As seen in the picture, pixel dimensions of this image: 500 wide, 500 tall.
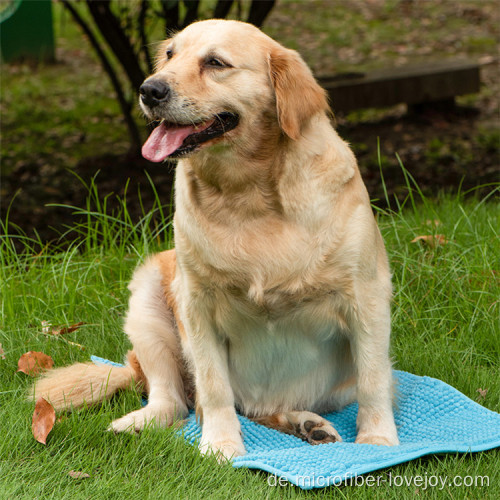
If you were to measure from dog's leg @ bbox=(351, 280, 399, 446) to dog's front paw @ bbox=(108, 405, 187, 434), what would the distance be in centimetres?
75

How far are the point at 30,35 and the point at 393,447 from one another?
9944 millimetres

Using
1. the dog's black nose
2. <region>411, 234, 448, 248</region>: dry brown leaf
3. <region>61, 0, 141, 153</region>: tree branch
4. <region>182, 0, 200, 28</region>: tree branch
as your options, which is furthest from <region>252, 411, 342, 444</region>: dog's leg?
<region>61, 0, 141, 153</region>: tree branch

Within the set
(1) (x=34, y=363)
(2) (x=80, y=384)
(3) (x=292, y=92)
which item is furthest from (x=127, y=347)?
(3) (x=292, y=92)

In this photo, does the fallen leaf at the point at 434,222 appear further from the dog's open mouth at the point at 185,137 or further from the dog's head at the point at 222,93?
the dog's open mouth at the point at 185,137

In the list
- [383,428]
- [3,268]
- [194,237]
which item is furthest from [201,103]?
[3,268]

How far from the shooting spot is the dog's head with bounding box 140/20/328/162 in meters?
2.54

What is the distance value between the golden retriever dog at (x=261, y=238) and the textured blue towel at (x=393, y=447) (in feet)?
0.37

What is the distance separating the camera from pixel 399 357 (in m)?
3.43

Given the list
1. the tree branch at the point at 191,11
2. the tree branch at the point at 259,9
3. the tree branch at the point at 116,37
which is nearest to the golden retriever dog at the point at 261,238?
the tree branch at the point at 191,11

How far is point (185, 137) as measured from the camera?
261 centimetres

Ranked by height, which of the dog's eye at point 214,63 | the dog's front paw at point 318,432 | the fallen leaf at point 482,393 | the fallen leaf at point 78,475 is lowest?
the fallen leaf at point 482,393

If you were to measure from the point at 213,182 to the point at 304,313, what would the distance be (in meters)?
0.58

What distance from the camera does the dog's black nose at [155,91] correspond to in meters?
2.51

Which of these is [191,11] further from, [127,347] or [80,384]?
[80,384]
